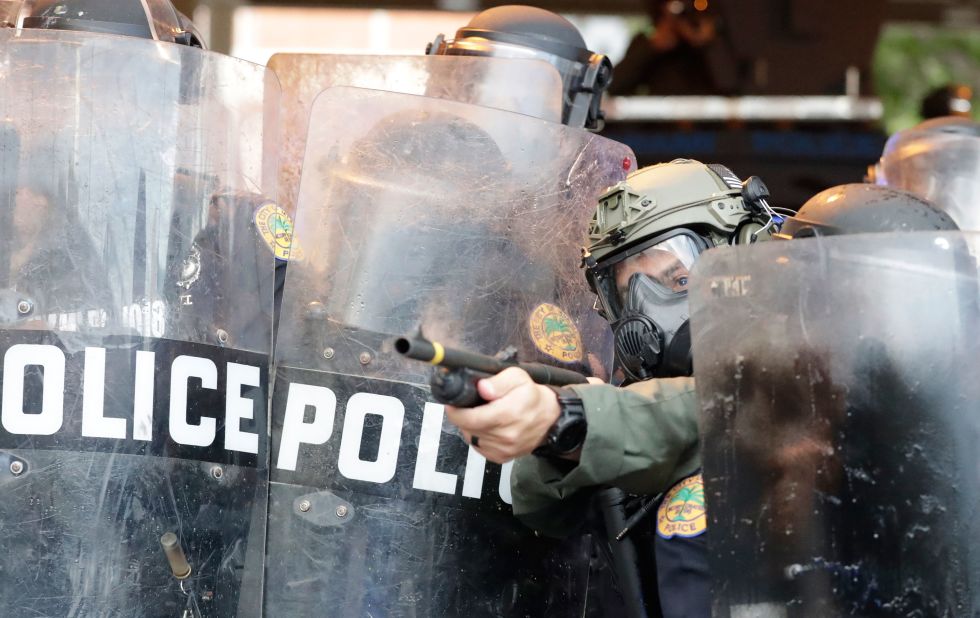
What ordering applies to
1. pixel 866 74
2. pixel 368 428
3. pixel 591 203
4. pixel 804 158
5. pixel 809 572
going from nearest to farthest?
pixel 809 572, pixel 368 428, pixel 591 203, pixel 804 158, pixel 866 74

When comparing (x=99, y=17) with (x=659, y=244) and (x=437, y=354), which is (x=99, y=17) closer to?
(x=659, y=244)

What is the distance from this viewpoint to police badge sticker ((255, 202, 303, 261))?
2561 millimetres

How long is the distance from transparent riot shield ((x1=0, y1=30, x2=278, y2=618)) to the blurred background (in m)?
6.24

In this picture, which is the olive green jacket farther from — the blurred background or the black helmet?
the blurred background

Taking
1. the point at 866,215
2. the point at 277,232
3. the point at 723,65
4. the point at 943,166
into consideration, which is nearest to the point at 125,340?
the point at 277,232

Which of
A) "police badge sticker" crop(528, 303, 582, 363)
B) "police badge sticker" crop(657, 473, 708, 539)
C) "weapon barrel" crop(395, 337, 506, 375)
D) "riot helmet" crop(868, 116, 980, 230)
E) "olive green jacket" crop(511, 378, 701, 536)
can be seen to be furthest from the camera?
"riot helmet" crop(868, 116, 980, 230)

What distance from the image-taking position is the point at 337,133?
8.57 ft

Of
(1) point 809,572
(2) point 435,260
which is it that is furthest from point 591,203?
(1) point 809,572

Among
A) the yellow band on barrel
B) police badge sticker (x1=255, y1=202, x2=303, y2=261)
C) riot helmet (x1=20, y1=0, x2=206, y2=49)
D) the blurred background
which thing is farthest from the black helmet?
the blurred background

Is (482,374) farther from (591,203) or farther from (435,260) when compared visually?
(591,203)

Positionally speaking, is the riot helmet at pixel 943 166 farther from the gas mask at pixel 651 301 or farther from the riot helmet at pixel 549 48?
the gas mask at pixel 651 301

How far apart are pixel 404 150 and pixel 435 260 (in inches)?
9.3

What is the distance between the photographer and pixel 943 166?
12.6ft

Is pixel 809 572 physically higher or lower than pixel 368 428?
higher
